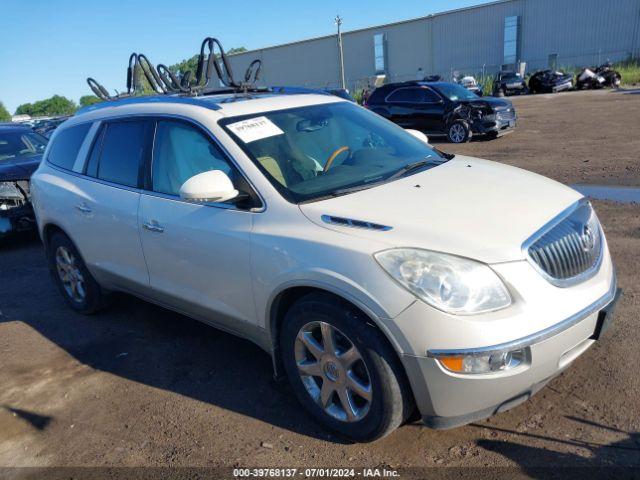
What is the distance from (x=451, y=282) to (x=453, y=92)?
13882 millimetres

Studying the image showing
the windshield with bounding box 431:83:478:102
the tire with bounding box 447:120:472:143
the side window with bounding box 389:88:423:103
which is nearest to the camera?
the tire with bounding box 447:120:472:143

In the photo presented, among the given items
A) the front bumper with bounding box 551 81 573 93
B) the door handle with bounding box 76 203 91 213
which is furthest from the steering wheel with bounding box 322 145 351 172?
the front bumper with bounding box 551 81 573 93

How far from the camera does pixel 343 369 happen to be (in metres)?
2.88

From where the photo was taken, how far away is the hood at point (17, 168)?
740 centimetres

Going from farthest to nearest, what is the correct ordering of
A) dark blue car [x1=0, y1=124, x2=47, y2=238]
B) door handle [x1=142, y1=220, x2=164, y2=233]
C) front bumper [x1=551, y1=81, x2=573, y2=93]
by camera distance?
front bumper [x1=551, y1=81, x2=573, y2=93] → dark blue car [x1=0, y1=124, x2=47, y2=238] → door handle [x1=142, y1=220, x2=164, y2=233]

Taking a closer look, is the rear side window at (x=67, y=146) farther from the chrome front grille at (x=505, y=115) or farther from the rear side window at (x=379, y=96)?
the rear side window at (x=379, y=96)

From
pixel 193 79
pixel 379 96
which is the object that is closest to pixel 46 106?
pixel 379 96

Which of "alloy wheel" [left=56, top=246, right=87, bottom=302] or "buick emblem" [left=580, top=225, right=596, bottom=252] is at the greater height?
"buick emblem" [left=580, top=225, right=596, bottom=252]

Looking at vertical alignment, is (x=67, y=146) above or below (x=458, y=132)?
above

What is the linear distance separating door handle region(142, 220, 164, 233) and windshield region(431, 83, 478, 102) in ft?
41.7

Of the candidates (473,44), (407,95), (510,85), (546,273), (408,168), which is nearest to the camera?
(546,273)

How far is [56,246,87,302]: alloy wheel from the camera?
4961 mm

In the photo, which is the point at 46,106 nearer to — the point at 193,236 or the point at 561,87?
the point at 561,87

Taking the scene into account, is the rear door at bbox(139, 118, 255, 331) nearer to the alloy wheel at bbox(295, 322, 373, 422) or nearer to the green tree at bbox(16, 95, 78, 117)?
the alloy wheel at bbox(295, 322, 373, 422)
